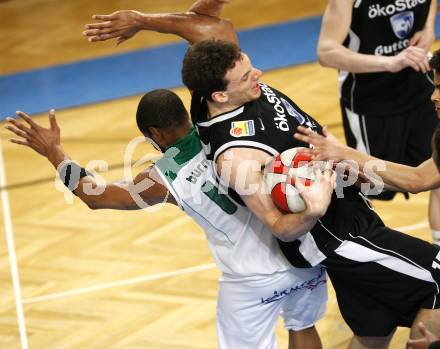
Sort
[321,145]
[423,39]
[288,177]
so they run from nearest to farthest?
[288,177], [321,145], [423,39]

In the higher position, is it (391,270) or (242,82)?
(242,82)

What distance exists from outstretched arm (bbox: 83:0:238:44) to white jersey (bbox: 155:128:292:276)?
0.69m

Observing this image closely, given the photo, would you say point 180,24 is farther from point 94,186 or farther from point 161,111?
point 94,186

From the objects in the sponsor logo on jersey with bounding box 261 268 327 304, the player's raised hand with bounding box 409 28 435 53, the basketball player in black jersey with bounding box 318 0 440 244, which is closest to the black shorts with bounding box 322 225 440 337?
the sponsor logo on jersey with bounding box 261 268 327 304

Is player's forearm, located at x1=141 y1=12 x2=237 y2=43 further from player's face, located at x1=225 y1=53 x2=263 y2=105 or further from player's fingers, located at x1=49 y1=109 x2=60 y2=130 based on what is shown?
player's face, located at x1=225 y1=53 x2=263 y2=105

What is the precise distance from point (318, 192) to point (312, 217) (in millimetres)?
100

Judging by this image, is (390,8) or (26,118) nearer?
(26,118)

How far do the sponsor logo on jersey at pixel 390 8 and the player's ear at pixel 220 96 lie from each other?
2009mm

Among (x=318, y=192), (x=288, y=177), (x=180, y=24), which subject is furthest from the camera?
(x=180, y=24)

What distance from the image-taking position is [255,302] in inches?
181

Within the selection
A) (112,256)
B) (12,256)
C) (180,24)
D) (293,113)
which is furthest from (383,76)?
(12,256)

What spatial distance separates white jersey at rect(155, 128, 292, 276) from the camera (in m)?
4.46

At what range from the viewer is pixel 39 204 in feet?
26.3

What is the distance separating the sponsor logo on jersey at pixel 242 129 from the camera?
4145mm
